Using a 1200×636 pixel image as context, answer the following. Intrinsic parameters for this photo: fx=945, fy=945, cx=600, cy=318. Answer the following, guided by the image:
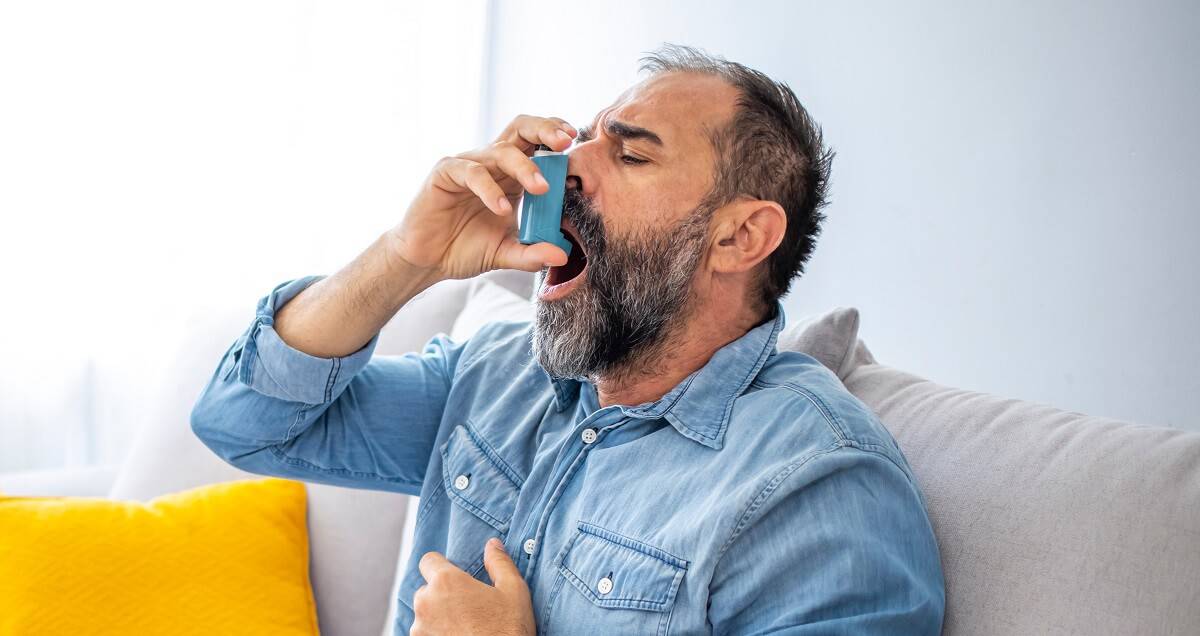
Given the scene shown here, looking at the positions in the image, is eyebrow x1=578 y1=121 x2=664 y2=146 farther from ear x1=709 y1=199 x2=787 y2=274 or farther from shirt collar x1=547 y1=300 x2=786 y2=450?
shirt collar x1=547 y1=300 x2=786 y2=450

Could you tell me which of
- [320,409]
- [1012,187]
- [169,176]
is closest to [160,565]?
[320,409]

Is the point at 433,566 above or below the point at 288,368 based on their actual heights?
below

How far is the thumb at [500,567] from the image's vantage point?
1.08 metres

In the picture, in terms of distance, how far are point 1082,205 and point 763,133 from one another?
604 mm

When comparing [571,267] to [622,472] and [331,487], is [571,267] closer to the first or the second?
[622,472]

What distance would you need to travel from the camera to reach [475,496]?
1.26 meters

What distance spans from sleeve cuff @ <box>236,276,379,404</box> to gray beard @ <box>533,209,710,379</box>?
0.30 metres

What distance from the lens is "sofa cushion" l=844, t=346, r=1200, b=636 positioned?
87 centimetres

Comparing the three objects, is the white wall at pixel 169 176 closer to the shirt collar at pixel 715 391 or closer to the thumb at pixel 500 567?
the thumb at pixel 500 567

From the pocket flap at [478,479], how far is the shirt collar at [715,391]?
0.68 feet

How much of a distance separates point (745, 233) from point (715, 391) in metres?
0.23

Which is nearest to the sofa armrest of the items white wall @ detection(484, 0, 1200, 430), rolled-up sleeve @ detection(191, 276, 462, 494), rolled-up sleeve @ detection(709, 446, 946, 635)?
rolled-up sleeve @ detection(191, 276, 462, 494)

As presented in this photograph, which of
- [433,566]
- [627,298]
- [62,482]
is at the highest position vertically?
[627,298]

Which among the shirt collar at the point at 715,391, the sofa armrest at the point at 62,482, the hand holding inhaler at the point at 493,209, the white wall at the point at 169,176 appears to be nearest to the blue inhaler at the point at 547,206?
the hand holding inhaler at the point at 493,209
